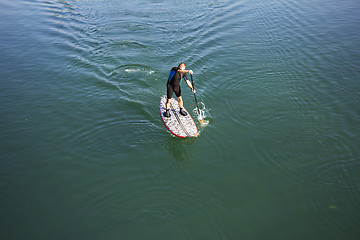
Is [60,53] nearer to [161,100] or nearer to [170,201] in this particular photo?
[161,100]

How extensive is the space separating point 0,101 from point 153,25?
1206 cm

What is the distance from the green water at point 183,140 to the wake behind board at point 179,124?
314 millimetres

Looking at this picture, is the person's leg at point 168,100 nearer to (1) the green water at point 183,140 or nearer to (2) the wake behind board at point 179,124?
(2) the wake behind board at point 179,124

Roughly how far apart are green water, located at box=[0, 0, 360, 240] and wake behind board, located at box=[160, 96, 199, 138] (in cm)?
31

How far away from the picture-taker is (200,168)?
27.8ft

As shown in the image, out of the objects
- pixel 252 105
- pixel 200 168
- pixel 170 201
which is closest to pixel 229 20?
pixel 252 105

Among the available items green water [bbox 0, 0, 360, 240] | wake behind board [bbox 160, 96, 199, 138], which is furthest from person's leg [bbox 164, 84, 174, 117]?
green water [bbox 0, 0, 360, 240]

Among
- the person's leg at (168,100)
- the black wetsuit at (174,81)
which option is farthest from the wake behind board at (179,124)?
the black wetsuit at (174,81)

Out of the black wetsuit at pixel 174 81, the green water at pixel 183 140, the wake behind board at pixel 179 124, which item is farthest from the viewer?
the wake behind board at pixel 179 124

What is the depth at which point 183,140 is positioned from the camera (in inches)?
380

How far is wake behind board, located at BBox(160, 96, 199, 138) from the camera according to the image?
9716mm

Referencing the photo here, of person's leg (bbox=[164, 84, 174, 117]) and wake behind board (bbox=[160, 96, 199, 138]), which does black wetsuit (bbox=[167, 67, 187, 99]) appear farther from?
wake behind board (bbox=[160, 96, 199, 138])

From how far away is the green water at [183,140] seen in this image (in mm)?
7027

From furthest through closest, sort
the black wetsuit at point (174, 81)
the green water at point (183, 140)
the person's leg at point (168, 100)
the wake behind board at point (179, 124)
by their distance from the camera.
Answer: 1. the person's leg at point (168, 100)
2. the wake behind board at point (179, 124)
3. the black wetsuit at point (174, 81)
4. the green water at point (183, 140)
